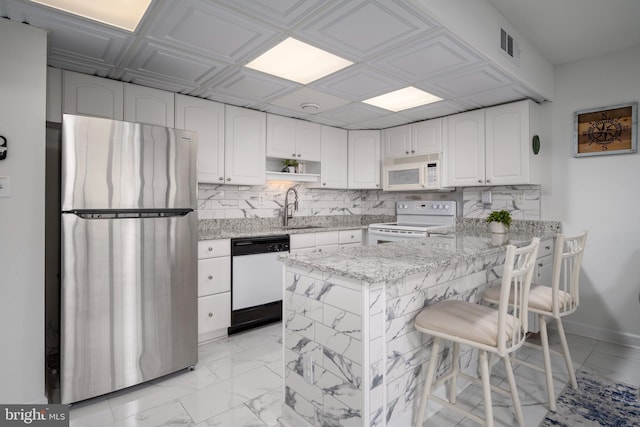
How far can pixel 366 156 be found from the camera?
446 cm

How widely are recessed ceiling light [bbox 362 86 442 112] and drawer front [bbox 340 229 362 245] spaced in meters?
1.49

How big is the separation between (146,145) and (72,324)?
1157 mm

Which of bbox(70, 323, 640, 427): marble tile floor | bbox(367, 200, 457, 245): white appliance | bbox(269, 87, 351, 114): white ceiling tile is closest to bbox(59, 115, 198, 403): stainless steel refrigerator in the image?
bbox(70, 323, 640, 427): marble tile floor

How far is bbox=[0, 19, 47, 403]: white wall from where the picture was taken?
1786 millimetres

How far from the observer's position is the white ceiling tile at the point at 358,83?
8.50 feet

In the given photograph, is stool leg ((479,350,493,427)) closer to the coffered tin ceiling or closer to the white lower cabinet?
the coffered tin ceiling

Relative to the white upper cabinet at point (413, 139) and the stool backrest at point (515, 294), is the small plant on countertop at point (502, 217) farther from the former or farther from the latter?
the stool backrest at point (515, 294)

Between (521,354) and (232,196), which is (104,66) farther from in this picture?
(521,354)

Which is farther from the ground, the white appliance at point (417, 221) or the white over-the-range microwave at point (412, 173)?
the white over-the-range microwave at point (412, 173)

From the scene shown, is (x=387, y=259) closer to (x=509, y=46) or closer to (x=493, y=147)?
(x=509, y=46)

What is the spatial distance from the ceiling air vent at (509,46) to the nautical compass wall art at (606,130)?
1061 millimetres

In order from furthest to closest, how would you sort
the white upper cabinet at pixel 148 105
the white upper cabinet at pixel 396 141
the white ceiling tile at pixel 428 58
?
the white upper cabinet at pixel 396 141
the white upper cabinet at pixel 148 105
the white ceiling tile at pixel 428 58

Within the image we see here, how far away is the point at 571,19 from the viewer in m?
2.46

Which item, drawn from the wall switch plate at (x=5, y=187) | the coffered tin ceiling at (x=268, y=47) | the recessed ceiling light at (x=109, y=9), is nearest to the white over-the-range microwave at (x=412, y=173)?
the coffered tin ceiling at (x=268, y=47)
